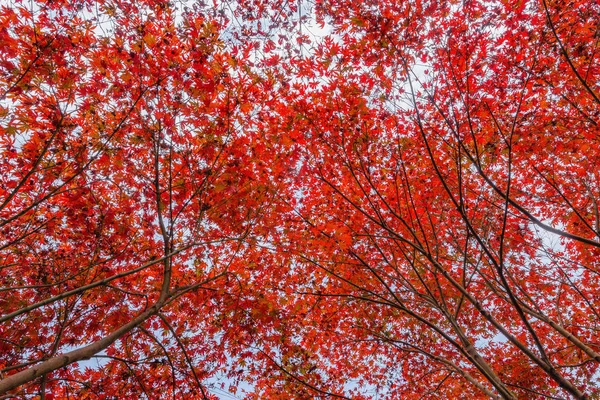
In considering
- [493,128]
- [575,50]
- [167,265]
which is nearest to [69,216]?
[167,265]

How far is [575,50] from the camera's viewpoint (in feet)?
15.9

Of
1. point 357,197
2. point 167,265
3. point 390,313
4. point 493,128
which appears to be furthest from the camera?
point 390,313

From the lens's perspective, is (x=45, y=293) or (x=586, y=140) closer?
(x=45, y=293)

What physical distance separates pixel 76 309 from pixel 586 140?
1050 centimetres

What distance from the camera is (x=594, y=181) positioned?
6.46 meters

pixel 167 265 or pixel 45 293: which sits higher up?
pixel 45 293


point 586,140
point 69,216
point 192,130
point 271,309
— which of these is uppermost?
point 192,130

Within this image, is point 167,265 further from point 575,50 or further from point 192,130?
point 575,50

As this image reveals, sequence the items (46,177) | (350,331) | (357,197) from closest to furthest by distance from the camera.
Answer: (46,177) < (357,197) < (350,331)

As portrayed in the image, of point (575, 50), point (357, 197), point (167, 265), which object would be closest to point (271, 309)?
point (167, 265)

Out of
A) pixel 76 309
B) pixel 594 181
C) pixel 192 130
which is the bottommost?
pixel 76 309

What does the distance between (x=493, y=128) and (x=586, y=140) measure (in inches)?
75.7

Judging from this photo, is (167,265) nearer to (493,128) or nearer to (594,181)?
(493,128)

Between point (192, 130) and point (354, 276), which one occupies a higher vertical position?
point (192, 130)
